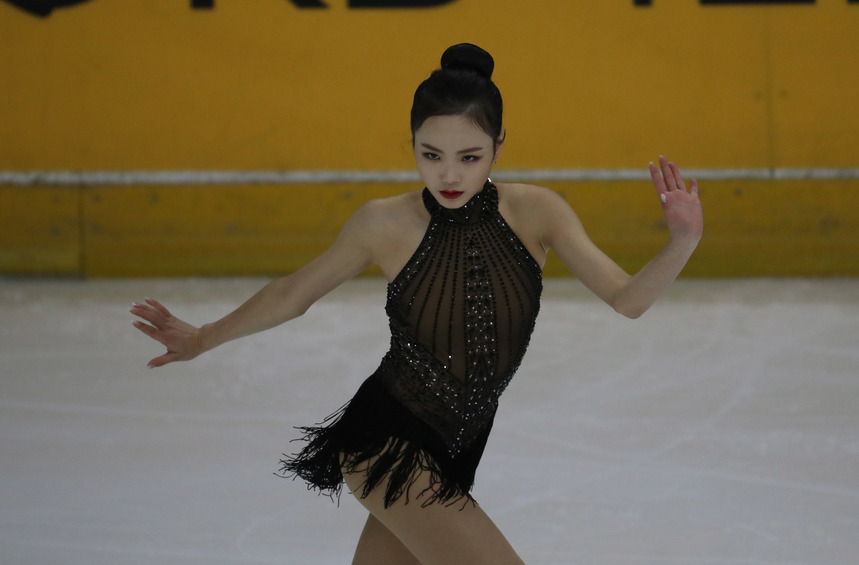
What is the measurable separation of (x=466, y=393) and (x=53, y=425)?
219cm

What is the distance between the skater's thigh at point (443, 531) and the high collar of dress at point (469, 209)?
42 cm

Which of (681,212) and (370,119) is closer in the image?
(681,212)

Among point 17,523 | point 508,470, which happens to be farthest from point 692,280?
point 17,523

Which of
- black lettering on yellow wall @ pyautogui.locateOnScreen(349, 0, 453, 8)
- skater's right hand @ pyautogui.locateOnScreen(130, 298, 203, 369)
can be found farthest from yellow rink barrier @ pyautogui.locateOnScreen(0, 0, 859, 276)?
skater's right hand @ pyautogui.locateOnScreen(130, 298, 203, 369)

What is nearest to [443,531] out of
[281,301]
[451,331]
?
[451,331]

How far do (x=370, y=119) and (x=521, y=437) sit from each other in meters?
3.06

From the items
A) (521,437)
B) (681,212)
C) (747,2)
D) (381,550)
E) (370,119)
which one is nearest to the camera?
(681,212)

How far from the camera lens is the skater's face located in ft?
5.92

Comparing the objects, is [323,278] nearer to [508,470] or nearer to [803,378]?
[508,470]

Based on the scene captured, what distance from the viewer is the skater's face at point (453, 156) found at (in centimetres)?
181

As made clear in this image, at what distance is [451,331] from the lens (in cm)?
191

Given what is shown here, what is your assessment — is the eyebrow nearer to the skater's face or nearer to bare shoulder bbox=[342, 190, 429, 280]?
the skater's face

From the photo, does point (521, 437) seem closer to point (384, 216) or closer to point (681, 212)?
point (384, 216)

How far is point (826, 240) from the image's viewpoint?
6.28 meters
